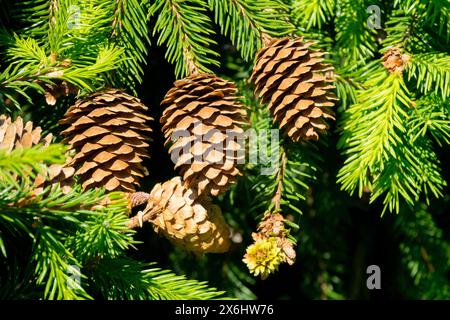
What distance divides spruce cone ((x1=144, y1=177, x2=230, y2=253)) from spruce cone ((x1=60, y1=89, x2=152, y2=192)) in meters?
0.04

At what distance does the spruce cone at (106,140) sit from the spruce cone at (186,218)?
0.13 ft

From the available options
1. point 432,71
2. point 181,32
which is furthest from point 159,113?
point 432,71

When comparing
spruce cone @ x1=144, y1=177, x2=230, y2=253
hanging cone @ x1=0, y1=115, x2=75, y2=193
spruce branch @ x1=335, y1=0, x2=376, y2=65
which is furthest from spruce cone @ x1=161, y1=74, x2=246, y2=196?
spruce branch @ x1=335, y1=0, x2=376, y2=65

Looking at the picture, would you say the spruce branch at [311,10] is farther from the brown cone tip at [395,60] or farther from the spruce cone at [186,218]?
the spruce cone at [186,218]

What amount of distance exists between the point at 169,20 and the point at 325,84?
0.76 ft

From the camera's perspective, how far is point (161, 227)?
0.74 metres

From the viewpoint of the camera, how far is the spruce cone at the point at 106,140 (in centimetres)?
72

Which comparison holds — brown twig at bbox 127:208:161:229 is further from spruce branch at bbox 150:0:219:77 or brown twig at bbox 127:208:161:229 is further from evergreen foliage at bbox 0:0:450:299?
spruce branch at bbox 150:0:219:77

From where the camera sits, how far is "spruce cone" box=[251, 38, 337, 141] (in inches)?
30.3

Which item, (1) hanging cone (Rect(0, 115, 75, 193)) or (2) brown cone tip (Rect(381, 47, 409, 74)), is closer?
(1) hanging cone (Rect(0, 115, 75, 193))

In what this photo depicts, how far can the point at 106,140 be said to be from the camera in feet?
2.39

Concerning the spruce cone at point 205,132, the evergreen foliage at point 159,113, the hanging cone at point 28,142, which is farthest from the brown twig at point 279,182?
the hanging cone at point 28,142

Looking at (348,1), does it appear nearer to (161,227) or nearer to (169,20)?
(169,20)

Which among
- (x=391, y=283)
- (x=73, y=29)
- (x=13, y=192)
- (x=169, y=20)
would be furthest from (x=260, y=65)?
(x=391, y=283)
